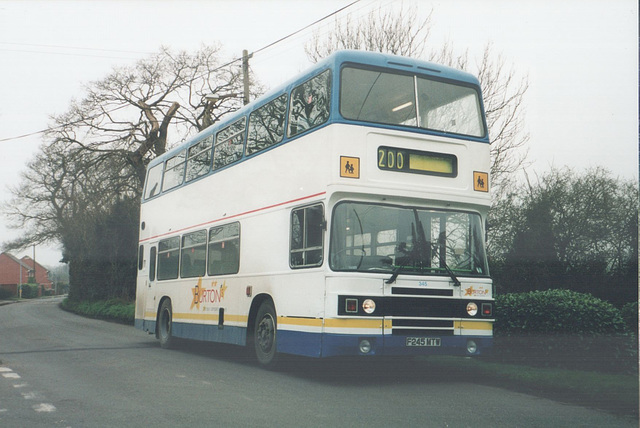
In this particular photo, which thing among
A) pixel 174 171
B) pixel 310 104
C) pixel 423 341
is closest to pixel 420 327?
pixel 423 341

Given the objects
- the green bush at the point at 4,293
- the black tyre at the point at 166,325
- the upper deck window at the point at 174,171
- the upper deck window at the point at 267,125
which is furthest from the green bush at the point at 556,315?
the green bush at the point at 4,293

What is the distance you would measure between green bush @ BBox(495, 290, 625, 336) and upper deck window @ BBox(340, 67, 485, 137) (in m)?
3.04

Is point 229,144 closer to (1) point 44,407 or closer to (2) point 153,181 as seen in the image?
(2) point 153,181

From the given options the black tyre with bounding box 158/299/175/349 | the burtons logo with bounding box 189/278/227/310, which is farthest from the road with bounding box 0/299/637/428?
the black tyre with bounding box 158/299/175/349

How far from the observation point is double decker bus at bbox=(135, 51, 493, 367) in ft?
32.1

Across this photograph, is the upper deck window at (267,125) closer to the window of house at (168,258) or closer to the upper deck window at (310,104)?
the upper deck window at (310,104)

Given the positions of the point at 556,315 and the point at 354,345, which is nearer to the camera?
the point at 354,345

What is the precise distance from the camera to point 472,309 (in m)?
10.4

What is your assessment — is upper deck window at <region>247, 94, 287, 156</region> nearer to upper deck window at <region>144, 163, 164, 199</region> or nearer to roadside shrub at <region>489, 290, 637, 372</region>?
roadside shrub at <region>489, 290, 637, 372</region>

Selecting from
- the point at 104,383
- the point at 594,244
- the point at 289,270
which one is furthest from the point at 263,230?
the point at 594,244

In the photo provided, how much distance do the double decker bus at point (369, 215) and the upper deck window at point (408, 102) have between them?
0.06ft

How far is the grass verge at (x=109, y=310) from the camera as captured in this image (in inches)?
1275

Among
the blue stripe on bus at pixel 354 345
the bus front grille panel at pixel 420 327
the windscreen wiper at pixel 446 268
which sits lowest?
the blue stripe on bus at pixel 354 345

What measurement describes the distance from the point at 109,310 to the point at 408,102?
28575mm
